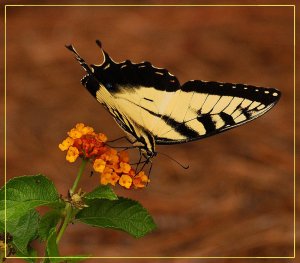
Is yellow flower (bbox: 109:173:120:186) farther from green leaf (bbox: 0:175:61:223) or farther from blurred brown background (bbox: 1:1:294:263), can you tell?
blurred brown background (bbox: 1:1:294:263)

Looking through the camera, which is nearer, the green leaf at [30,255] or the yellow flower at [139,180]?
the green leaf at [30,255]

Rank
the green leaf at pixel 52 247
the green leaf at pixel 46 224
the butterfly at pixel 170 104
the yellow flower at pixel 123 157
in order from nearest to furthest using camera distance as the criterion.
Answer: the green leaf at pixel 52 247
the green leaf at pixel 46 224
the yellow flower at pixel 123 157
the butterfly at pixel 170 104

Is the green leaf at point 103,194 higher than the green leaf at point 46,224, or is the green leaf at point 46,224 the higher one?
the green leaf at point 103,194

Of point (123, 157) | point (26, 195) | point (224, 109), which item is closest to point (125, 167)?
point (123, 157)

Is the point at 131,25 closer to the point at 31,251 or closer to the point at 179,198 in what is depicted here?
the point at 179,198

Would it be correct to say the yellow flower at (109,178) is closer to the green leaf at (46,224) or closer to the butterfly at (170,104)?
the green leaf at (46,224)

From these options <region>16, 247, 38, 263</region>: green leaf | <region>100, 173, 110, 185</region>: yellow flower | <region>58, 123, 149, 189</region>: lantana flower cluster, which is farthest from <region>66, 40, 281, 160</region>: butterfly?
<region>16, 247, 38, 263</region>: green leaf

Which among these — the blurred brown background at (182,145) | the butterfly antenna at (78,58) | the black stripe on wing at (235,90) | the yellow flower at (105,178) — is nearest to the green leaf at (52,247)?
the yellow flower at (105,178)
